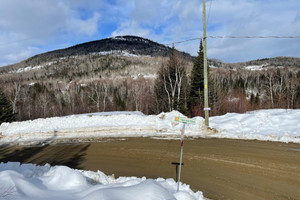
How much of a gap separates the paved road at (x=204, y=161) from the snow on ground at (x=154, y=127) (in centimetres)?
134

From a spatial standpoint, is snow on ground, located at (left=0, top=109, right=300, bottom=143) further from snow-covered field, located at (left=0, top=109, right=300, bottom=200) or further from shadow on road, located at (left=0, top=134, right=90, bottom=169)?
shadow on road, located at (left=0, top=134, right=90, bottom=169)

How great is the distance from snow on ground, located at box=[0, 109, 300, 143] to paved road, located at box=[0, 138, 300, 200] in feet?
4.41

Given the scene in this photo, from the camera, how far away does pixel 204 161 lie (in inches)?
268

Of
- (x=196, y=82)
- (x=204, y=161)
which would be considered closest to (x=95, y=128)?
(x=204, y=161)

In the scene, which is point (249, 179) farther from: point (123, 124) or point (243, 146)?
point (123, 124)

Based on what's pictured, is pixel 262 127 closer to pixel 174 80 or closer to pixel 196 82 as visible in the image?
pixel 174 80

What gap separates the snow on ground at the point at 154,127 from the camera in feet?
33.5

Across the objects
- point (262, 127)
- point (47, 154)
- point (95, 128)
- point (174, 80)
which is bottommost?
point (47, 154)

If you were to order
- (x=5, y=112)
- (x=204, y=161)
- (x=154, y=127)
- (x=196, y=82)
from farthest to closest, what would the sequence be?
(x=196, y=82) → (x=5, y=112) → (x=154, y=127) → (x=204, y=161)

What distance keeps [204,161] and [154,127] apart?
5899mm

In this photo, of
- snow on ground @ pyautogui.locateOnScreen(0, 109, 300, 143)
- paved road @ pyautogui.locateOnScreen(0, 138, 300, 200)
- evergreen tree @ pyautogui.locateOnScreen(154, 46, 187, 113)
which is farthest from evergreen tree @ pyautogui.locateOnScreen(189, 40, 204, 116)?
paved road @ pyautogui.locateOnScreen(0, 138, 300, 200)

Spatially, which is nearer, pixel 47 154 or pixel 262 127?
pixel 47 154

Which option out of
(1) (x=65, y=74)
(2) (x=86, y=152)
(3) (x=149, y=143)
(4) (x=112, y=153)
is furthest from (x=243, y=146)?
(1) (x=65, y=74)

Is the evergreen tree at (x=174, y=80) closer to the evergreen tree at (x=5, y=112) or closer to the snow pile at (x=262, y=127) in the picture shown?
the snow pile at (x=262, y=127)
